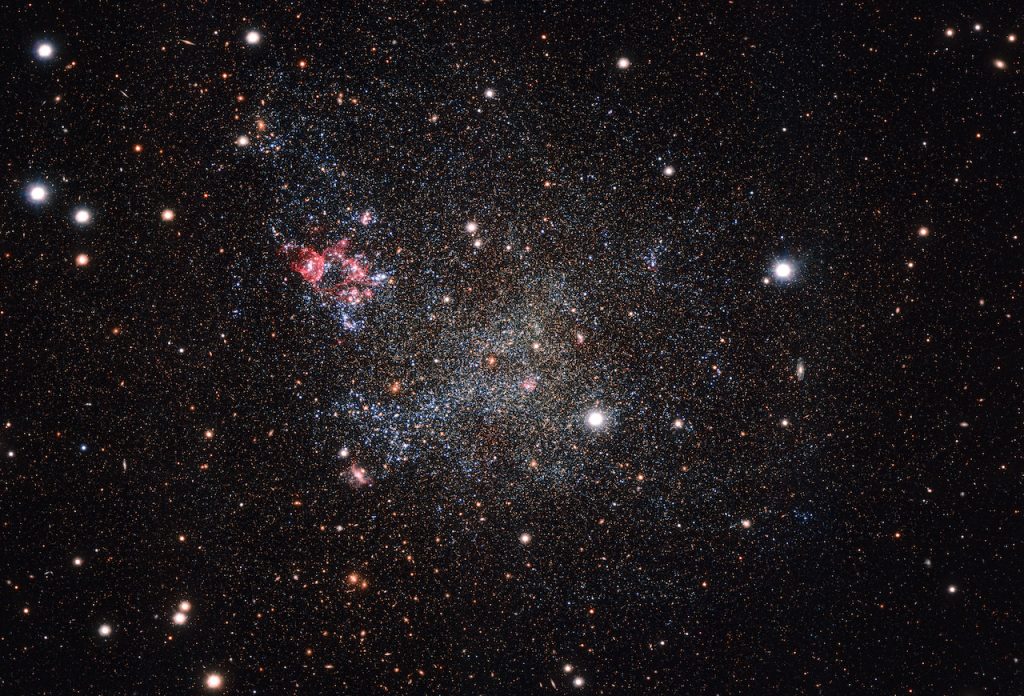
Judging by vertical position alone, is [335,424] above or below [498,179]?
below

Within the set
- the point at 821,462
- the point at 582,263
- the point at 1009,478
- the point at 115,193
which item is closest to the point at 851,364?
the point at 821,462

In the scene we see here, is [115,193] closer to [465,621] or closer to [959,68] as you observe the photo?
[465,621]

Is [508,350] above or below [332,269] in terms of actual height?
below

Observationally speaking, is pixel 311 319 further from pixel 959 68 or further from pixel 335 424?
pixel 959 68

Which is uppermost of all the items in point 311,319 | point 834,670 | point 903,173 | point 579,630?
point 311,319
